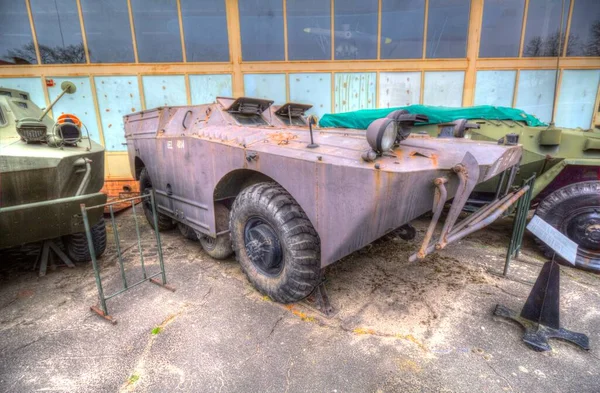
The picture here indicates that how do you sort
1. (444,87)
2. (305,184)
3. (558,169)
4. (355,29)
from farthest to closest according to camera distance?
(444,87), (355,29), (558,169), (305,184)

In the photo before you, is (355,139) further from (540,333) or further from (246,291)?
(540,333)

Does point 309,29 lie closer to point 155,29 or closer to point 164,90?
point 155,29

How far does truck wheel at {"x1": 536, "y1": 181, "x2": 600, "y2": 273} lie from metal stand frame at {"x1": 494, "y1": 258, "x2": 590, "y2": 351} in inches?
65.7

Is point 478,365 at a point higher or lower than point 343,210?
lower

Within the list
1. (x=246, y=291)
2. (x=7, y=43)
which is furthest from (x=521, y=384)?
(x=7, y=43)

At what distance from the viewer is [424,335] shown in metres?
2.50

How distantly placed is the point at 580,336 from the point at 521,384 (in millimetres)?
854

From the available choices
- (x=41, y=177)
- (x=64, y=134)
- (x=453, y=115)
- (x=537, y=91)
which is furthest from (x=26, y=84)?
(x=537, y=91)

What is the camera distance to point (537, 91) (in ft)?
24.6

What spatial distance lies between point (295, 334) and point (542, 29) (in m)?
9.05

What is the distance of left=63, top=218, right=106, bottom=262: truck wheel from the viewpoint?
3.77 meters

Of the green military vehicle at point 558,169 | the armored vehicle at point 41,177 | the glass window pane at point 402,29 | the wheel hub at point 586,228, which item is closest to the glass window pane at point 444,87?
the glass window pane at point 402,29

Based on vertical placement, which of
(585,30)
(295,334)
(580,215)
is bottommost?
(295,334)

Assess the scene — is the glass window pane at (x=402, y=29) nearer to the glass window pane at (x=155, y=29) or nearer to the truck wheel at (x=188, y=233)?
the glass window pane at (x=155, y=29)
